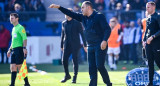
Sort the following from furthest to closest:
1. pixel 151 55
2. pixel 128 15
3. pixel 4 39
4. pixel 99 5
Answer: pixel 99 5 < pixel 128 15 < pixel 4 39 < pixel 151 55

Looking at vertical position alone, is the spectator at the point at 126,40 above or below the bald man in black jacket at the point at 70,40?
below

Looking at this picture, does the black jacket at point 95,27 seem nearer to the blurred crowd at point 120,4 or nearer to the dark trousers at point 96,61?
the dark trousers at point 96,61

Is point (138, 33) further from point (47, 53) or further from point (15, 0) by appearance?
point (15, 0)

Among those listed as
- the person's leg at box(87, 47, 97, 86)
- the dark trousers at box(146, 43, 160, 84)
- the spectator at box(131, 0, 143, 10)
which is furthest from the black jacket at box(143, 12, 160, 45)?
the spectator at box(131, 0, 143, 10)

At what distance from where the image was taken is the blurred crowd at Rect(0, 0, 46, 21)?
25.4 m

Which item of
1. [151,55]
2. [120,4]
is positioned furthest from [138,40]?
[151,55]

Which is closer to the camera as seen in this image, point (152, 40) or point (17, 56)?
point (152, 40)

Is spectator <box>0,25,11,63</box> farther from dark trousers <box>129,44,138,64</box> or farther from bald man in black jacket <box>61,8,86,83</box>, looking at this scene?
bald man in black jacket <box>61,8,86,83</box>

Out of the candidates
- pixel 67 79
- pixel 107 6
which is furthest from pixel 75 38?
pixel 107 6

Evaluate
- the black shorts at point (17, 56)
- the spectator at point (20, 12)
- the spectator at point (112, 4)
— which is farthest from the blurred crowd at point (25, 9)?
the black shorts at point (17, 56)

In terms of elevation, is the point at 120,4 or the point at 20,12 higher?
the point at 120,4

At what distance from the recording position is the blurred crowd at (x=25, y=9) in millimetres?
25367

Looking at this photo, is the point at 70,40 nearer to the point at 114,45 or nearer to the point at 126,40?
the point at 114,45

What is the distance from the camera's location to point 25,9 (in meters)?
27.1
